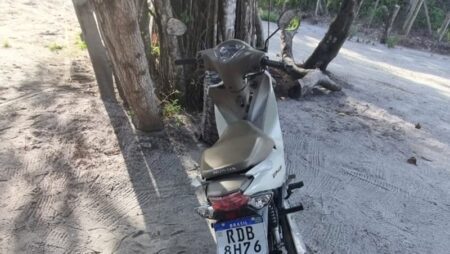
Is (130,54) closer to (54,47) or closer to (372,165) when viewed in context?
(372,165)

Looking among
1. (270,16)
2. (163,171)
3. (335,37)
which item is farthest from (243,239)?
(270,16)

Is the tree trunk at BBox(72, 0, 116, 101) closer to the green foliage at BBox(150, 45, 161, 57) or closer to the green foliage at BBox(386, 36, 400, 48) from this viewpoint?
the green foliage at BBox(150, 45, 161, 57)

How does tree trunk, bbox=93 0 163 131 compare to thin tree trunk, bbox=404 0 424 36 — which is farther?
thin tree trunk, bbox=404 0 424 36

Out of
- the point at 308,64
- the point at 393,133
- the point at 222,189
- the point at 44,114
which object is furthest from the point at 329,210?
the point at 308,64

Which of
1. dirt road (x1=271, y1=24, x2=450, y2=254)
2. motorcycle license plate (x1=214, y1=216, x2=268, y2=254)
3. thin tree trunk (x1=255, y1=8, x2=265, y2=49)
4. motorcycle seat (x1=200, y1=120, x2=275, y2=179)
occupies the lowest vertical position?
dirt road (x1=271, y1=24, x2=450, y2=254)

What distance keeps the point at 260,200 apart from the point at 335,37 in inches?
196

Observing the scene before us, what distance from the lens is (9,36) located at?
6566 millimetres

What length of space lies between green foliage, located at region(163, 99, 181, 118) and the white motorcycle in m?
1.59

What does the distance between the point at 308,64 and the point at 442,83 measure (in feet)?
10.3

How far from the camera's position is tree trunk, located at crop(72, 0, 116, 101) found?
438cm

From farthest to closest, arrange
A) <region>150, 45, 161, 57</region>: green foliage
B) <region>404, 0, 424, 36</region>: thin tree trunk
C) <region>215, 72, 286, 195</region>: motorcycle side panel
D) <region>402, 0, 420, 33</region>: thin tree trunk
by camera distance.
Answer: <region>402, 0, 420, 33</region>: thin tree trunk, <region>404, 0, 424, 36</region>: thin tree trunk, <region>150, 45, 161, 57</region>: green foliage, <region>215, 72, 286, 195</region>: motorcycle side panel

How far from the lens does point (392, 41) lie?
11.4m

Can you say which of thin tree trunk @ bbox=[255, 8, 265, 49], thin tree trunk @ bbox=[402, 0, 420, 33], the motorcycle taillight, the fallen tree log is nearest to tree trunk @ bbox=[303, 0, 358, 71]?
the fallen tree log

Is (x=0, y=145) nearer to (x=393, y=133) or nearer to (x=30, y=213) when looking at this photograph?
(x=30, y=213)
